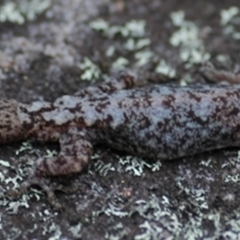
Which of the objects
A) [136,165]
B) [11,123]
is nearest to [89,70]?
[11,123]

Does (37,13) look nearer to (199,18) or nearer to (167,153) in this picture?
(199,18)

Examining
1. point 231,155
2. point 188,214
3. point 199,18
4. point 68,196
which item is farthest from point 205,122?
point 199,18

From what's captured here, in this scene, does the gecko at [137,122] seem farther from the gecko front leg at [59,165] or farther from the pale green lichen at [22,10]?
the pale green lichen at [22,10]

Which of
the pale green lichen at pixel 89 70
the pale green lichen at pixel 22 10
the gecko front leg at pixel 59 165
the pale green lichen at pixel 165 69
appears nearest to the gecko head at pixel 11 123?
the gecko front leg at pixel 59 165

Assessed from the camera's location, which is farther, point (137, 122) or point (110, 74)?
point (110, 74)

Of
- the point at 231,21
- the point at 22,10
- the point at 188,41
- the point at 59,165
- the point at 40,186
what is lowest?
the point at 40,186

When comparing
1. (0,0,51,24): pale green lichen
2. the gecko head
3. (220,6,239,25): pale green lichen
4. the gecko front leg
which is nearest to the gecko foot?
the gecko front leg

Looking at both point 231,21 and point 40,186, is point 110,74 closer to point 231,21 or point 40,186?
point 231,21

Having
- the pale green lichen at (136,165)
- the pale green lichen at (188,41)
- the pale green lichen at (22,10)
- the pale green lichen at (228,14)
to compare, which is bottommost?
the pale green lichen at (136,165)
